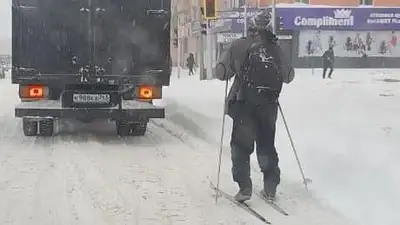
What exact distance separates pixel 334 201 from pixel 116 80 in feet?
18.4

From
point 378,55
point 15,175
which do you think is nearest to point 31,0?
point 15,175

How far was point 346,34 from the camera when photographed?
4347cm

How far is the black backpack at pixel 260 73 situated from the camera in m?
6.70

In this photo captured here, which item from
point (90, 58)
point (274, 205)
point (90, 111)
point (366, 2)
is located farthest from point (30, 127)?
point (366, 2)

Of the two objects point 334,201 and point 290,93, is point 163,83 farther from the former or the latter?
point 290,93

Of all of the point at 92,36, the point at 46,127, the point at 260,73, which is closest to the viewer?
the point at 260,73

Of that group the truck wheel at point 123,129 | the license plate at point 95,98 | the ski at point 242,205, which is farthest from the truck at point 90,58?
the ski at point 242,205

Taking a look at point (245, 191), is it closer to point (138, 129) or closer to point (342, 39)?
point (138, 129)

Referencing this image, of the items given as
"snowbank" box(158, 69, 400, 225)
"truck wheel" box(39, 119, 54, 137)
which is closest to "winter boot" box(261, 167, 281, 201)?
"snowbank" box(158, 69, 400, 225)

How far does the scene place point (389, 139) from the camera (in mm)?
9664

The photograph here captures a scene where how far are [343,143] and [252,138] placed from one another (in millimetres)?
3290

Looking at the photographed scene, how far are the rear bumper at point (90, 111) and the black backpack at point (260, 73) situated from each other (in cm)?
523

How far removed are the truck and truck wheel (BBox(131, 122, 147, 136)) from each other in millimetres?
727

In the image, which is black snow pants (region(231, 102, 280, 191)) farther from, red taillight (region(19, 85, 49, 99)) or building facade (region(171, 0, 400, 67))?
building facade (region(171, 0, 400, 67))
